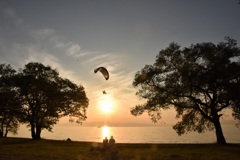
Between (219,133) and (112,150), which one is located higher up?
(219,133)

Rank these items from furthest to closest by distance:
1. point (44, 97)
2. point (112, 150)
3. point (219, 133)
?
point (44, 97) → point (219, 133) → point (112, 150)

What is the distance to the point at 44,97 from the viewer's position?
50531 millimetres

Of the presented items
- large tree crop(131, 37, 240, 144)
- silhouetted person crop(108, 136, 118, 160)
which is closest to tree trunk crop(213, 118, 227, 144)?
large tree crop(131, 37, 240, 144)

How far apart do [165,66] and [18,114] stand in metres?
30.4

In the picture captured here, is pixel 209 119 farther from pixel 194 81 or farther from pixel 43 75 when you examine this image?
pixel 43 75

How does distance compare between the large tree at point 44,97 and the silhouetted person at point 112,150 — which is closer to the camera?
the silhouetted person at point 112,150

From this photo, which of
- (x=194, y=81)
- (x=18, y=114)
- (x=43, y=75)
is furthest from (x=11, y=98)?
(x=194, y=81)

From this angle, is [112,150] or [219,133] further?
[219,133]

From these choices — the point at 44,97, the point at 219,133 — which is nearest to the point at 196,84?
the point at 219,133

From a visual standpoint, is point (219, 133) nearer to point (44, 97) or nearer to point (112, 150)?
point (112, 150)

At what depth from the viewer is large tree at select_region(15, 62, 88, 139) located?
49375mm

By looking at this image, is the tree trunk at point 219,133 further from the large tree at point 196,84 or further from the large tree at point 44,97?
the large tree at point 44,97

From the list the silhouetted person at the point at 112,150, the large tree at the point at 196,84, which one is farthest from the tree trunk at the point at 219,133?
the silhouetted person at the point at 112,150

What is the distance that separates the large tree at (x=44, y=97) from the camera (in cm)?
4938
